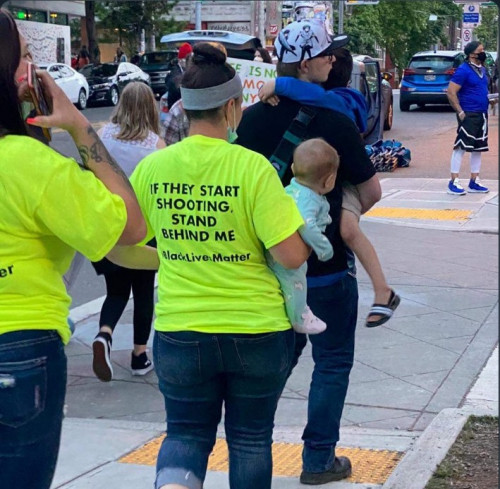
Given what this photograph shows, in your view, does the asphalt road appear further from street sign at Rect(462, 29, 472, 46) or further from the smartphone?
the smartphone

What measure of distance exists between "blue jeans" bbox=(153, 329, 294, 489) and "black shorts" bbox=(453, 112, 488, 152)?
10.2 m

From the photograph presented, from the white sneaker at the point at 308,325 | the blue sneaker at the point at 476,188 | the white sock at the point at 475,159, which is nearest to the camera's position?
the white sneaker at the point at 308,325

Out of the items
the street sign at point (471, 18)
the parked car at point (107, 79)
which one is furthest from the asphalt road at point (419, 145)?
the street sign at point (471, 18)

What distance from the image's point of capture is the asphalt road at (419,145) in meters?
8.62

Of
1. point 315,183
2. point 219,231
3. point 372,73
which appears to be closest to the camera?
point 219,231

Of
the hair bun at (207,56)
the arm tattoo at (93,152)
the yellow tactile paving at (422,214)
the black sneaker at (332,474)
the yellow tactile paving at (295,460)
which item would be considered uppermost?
the hair bun at (207,56)

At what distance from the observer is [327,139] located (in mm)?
3871

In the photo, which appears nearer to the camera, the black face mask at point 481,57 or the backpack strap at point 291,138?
the backpack strap at point 291,138

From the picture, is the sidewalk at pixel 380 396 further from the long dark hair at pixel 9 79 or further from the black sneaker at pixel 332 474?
the long dark hair at pixel 9 79

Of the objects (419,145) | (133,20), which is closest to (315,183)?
(419,145)

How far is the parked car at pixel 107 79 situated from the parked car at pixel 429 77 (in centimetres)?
954

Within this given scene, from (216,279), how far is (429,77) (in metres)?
28.1

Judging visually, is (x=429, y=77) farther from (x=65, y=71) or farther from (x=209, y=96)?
(x=209, y=96)

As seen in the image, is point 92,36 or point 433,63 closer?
point 433,63
